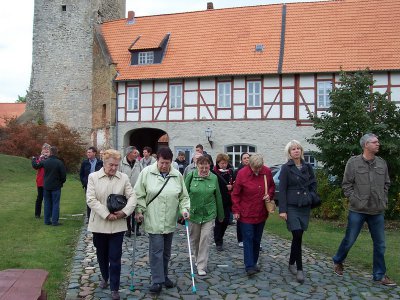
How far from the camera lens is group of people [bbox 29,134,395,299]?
18.1ft

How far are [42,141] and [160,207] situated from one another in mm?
25957

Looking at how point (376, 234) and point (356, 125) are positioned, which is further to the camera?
point (356, 125)

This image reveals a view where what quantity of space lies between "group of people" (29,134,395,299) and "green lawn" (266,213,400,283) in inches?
45.7

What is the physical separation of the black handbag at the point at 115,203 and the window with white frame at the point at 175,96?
2122 centimetres

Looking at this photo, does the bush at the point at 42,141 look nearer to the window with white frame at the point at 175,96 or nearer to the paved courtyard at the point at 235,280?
the window with white frame at the point at 175,96

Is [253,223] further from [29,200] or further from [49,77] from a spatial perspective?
[49,77]

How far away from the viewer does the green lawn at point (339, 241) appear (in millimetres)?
7547

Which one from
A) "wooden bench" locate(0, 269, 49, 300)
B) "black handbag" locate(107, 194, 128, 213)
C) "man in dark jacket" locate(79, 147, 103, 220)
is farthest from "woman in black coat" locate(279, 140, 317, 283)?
"man in dark jacket" locate(79, 147, 103, 220)

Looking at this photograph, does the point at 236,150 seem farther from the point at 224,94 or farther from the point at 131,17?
the point at 131,17

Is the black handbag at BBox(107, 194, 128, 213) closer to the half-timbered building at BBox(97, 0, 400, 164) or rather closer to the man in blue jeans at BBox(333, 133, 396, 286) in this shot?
the man in blue jeans at BBox(333, 133, 396, 286)

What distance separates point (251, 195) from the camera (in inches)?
263

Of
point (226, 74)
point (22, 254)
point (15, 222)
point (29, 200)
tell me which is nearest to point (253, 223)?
point (22, 254)

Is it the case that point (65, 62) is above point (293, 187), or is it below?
above

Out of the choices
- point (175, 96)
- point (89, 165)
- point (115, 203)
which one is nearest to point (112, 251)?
point (115, 203)
